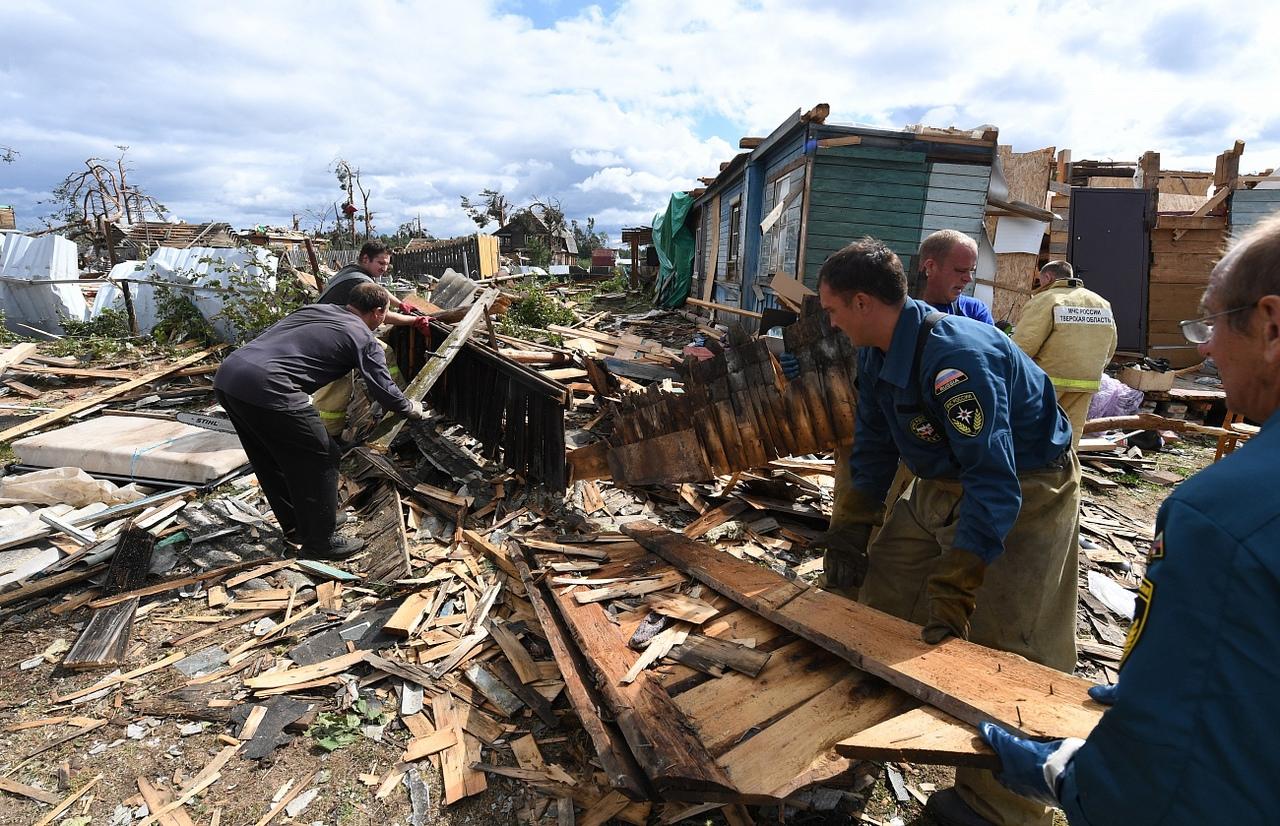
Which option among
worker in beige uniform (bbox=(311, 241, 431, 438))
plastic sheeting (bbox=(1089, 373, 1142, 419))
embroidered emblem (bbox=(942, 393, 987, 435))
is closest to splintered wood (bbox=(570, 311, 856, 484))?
embroidered emblem (bbox=(942, 393, 987, 435))

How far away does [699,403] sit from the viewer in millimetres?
4465

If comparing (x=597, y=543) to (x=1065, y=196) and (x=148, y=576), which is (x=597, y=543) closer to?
(x=148, y=576)

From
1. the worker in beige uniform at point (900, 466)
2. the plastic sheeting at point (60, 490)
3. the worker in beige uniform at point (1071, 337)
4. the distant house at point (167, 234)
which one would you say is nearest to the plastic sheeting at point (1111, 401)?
the worker in beige uniform at point (1071, 337)

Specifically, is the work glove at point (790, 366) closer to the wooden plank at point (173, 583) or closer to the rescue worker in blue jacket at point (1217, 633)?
the rescue worker in blue jacket at point (1217, 633)

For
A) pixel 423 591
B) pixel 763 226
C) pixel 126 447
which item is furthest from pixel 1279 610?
pixel 763 226

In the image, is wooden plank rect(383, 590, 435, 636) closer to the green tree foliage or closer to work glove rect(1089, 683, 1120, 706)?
work glove rect(1089, 683, 1120, 706)

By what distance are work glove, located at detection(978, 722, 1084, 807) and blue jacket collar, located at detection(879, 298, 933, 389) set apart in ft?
4.01

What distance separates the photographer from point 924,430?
2.45 metres

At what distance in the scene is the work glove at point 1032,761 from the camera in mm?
1411

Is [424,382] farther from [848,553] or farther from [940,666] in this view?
[940,666]

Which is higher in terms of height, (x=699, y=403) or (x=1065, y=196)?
(x=1065, y=196)

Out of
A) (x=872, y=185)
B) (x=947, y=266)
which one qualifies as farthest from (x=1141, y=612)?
(x=872, y=185)

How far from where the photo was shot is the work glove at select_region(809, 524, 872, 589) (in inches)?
117

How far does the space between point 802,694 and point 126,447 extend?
20.9 feet
